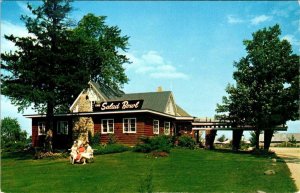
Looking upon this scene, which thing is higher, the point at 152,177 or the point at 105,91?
the point at 105,91

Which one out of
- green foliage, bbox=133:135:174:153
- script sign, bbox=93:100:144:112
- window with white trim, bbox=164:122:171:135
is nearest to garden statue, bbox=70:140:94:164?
green foliage, bbox=133:135:174:153

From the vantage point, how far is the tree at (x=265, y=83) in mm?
34438

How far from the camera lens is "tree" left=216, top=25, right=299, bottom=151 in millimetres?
34438

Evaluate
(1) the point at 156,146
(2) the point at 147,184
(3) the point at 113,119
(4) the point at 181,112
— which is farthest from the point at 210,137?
(2) the point at 147,184

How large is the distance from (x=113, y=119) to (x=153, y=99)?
21.1 feet

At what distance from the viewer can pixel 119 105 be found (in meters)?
38.7

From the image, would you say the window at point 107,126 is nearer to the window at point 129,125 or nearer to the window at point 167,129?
the window at point 129,125

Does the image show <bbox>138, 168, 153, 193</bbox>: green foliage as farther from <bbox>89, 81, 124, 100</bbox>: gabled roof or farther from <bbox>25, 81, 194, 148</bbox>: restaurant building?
<bbox>89, 81, 124, 100</bbox>: gabled roof

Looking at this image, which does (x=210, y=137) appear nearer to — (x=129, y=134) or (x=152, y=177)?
(x=129, y=134)

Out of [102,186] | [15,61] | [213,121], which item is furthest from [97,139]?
[102,186]

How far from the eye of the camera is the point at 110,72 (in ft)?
179

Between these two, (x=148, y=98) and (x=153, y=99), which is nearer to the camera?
(x=153, y=99)

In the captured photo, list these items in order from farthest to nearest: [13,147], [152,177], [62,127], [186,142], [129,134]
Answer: [13,147], [62,127], [186,142], [129,134], [152,177]

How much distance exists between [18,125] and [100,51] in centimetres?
6286
